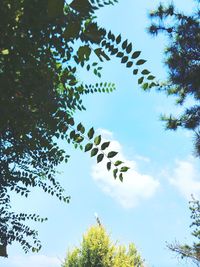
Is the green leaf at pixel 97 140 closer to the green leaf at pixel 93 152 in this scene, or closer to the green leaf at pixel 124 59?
the green leaf at pixel 93 152

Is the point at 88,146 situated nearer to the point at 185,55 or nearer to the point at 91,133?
the point at 91,133

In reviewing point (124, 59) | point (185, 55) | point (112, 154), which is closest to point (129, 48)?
point (124, 59)

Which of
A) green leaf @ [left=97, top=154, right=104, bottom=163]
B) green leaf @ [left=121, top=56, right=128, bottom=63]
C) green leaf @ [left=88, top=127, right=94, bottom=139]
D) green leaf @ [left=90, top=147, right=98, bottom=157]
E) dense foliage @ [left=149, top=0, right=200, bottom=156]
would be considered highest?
dense foliage @ [left=149, top=0, right=200, bottom=156]

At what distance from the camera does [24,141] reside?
3254mm

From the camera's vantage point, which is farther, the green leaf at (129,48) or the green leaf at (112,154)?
the green leaf at (129,48)

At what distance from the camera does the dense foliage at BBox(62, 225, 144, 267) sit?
1522 centimetres

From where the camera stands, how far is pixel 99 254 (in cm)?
1547

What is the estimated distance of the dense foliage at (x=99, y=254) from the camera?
599 inches

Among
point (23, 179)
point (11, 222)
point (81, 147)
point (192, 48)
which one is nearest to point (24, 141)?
point (81, 147)

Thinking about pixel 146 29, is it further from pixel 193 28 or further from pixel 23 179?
pixel 23 179

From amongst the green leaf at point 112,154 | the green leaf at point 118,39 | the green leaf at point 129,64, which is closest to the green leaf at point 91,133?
the green leaf at point 112,154

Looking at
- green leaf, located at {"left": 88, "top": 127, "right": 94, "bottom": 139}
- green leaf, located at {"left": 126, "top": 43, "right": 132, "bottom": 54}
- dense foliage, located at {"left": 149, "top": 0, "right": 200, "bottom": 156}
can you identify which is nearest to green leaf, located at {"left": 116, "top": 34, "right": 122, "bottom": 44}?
green leaf, located at {"left": 126, "top": 43, "right": 132, "bottom": 54}

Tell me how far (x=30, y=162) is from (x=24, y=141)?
110cm

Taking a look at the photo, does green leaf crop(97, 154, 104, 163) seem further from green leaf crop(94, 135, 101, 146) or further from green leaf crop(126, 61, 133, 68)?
green leaf crop(126, 61, 133, 68)
